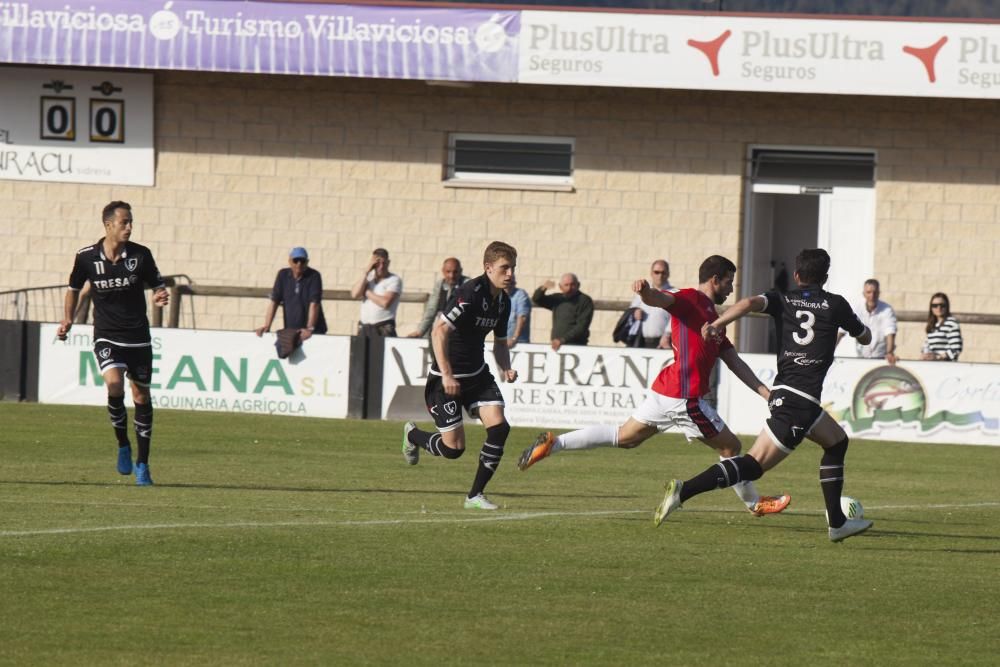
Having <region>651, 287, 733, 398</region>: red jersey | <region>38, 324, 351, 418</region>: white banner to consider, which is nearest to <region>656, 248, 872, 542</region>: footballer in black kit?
<region>651, 287, 733, 398</region>: red jersey

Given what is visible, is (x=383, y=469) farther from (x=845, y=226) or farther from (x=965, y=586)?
(x=845, y=226)

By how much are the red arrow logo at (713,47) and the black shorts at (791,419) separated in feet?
43.2

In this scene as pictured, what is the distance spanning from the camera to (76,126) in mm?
25703

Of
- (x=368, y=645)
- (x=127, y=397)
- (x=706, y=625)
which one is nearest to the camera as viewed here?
(x=368, y=645)

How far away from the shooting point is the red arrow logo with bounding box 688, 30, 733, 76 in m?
23.2

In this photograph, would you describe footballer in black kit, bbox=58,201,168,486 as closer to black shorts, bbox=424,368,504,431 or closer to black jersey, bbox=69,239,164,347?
black jersey, bbox=69,239,164,347

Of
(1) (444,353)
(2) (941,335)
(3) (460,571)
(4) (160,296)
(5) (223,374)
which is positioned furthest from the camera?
(5) (223,374)

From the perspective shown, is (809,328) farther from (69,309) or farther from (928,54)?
(928,54)

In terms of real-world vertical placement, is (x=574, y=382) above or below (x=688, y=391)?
below

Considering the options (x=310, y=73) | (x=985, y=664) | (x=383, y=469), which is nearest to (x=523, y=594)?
(x=985, y=664)

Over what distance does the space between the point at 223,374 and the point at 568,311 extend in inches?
174

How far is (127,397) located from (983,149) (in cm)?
1244

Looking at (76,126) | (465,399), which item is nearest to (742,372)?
(465,399)

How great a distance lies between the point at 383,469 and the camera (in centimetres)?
1522
